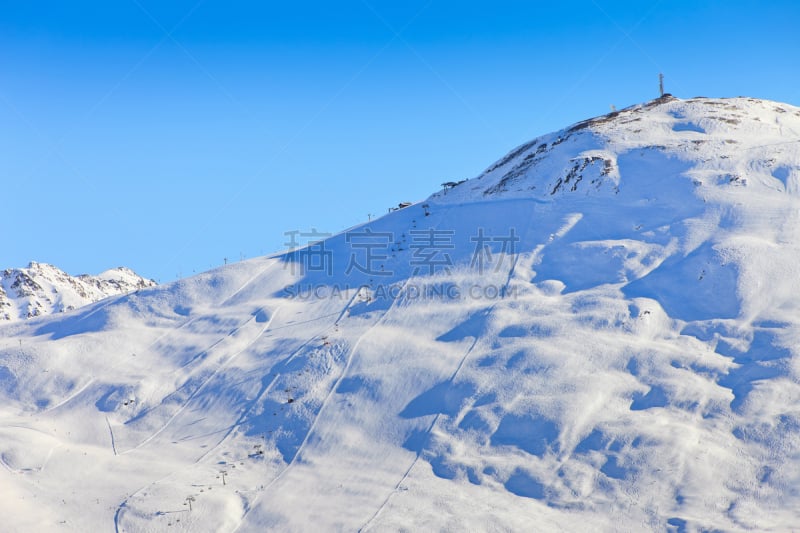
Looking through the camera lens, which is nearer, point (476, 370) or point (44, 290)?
point (476, 370)

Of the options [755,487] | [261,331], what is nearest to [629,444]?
[755,487]

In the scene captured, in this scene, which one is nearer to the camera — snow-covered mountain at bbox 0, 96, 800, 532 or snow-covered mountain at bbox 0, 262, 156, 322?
snow-covered mountain at bbox 0, 96, 800, 532

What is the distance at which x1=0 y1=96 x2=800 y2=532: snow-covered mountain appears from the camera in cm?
3888

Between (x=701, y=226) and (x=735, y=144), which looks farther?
(x=735, y=144)

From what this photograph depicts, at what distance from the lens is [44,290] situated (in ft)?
434

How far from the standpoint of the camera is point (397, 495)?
39406 mm

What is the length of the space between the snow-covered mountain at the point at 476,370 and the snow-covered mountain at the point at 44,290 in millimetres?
66812

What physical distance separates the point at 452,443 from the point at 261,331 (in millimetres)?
18136

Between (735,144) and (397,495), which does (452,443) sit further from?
(735,144)

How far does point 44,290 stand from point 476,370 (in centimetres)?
10324

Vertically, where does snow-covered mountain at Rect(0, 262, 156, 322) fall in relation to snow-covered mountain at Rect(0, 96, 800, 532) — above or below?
below

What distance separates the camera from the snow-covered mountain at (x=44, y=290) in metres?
125

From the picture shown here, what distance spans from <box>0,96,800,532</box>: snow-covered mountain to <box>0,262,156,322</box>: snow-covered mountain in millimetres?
66812

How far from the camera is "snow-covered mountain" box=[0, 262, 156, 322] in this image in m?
125
